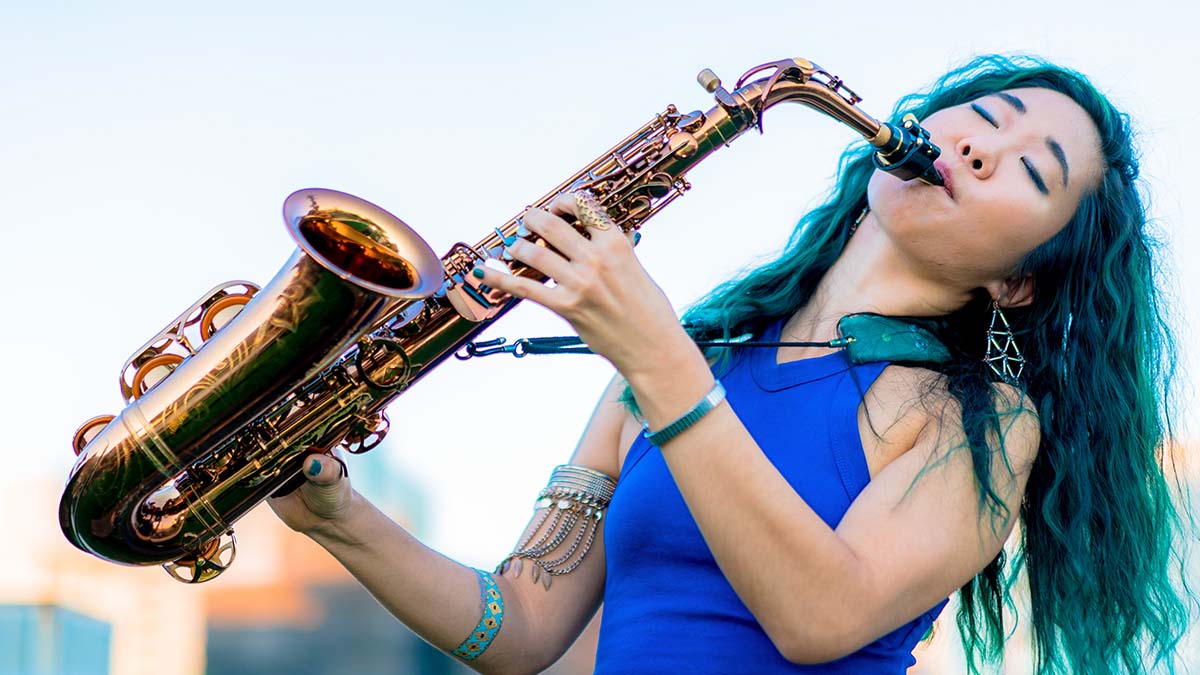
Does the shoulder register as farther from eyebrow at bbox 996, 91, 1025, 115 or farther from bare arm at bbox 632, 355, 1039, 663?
eyebrow at bbox 996, 91, 1025, 115

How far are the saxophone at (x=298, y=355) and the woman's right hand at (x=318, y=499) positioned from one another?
0.10 ft

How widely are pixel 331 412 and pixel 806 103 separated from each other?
3.67 feet

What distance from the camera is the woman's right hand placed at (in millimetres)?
2414

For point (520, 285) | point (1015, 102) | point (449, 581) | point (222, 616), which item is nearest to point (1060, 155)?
point (1015, 102)

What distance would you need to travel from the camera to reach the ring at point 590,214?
2025 millimetres

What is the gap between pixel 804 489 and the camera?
7.58 feet

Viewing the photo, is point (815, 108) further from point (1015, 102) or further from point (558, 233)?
point (558, 233)

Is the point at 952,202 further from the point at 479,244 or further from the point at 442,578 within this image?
the point at 442,578

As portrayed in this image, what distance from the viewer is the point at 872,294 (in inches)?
104

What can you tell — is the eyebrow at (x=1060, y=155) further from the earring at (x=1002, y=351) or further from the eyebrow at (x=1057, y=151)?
the earring at (x=1002, y=351)

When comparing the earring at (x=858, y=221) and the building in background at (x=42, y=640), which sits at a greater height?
the earring at (x=858, y=221)

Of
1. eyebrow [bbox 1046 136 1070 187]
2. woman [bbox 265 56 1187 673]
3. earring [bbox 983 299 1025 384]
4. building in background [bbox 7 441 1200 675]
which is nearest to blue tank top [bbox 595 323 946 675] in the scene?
woman [bbox 265 56 1187 673]

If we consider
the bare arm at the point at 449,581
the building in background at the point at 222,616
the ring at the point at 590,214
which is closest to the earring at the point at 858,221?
the bare arm at the point at 449,581

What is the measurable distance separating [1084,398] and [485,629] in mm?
1230
